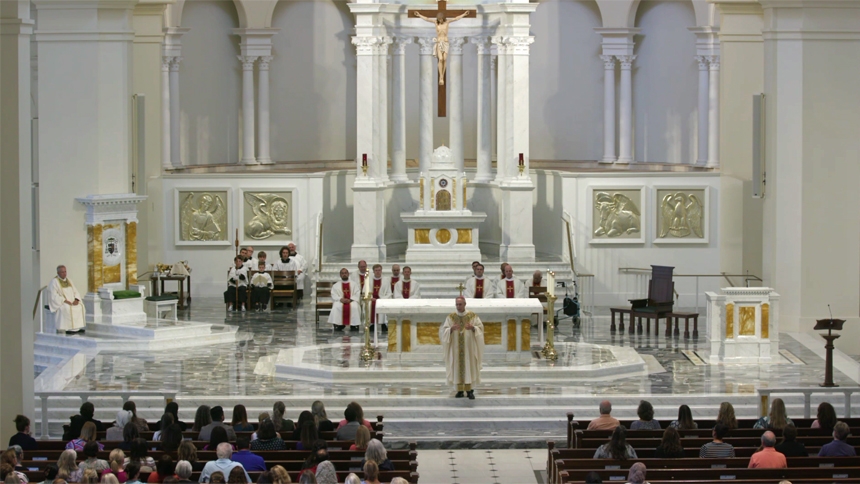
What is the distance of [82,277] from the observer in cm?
2034

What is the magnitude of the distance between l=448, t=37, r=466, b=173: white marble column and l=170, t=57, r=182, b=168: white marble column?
207 inches

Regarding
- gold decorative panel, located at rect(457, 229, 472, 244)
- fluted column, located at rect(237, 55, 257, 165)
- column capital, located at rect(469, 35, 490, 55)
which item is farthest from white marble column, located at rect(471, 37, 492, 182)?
fluted column, located at rect(237, 55, 257, 165)

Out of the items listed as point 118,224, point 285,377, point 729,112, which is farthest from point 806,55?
point 118,224

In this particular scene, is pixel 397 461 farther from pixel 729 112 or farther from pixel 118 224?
pixel 729 112

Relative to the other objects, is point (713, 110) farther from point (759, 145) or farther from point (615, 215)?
point (759, 145)

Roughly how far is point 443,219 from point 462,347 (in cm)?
809

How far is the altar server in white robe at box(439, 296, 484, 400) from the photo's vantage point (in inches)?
595

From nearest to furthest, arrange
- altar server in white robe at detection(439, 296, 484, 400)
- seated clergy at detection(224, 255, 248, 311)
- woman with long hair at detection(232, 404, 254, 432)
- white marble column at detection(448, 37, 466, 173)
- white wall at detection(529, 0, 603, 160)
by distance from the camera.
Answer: woman with long hair at detection(232, 404, 254, 432) < altar server in white robe at detection(439, 296, 484, 400) < seated clergy at detection(224, 255, 248, 311) < white marble column at detection(448, 37, 466, 173) < white wall at detection(529, 0, 603, 160)

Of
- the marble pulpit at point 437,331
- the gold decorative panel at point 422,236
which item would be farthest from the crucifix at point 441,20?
the marble pulpit at point 437,331

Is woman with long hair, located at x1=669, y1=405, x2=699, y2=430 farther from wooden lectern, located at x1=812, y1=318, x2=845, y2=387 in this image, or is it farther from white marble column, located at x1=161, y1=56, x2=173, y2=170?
white marble column, located at x1=161, y1=56, x2=173, y2=170

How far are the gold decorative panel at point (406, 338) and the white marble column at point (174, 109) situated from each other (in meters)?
10.2

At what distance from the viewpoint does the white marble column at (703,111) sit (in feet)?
85.3

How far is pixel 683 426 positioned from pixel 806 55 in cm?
893

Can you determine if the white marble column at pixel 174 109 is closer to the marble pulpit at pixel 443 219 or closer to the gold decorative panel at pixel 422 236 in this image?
the marble pulpit at pixel 443 219
